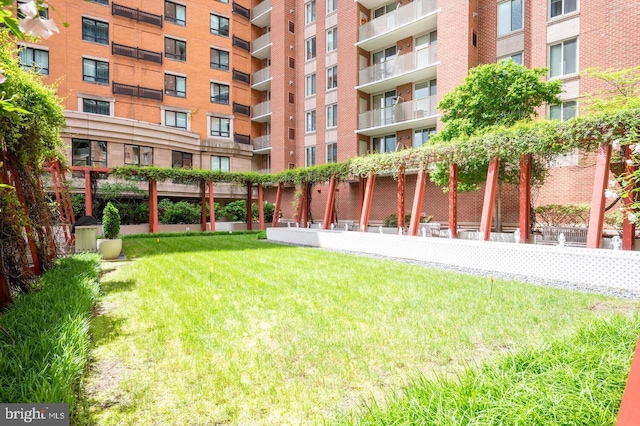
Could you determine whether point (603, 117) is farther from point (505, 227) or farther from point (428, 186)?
point (428, 186)

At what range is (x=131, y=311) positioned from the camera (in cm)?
572

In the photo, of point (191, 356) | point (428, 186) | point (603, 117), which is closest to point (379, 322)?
point (191, 356)

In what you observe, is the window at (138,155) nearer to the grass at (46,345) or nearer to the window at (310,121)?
the window at (310,121)

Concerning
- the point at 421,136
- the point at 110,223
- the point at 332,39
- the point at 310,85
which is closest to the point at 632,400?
the point at 110,223

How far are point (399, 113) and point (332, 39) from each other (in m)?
9.45

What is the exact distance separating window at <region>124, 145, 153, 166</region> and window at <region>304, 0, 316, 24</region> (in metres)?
16.6

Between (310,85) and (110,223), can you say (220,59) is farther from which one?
(110,223)

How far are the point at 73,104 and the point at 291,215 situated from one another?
17.7 meters

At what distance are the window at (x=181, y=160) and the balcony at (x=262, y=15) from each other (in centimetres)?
1498

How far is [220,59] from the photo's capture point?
1305 inches

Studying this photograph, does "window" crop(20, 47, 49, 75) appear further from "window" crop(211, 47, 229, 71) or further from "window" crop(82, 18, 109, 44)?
"window" crop(211, 47, 229, 71)

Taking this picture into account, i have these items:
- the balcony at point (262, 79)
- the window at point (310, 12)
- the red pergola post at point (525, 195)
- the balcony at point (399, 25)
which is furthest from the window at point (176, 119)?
the red pergola post at point (525, 195)

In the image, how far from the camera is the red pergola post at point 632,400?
171 centimetres

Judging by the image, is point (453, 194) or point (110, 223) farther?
point (453, 194)
